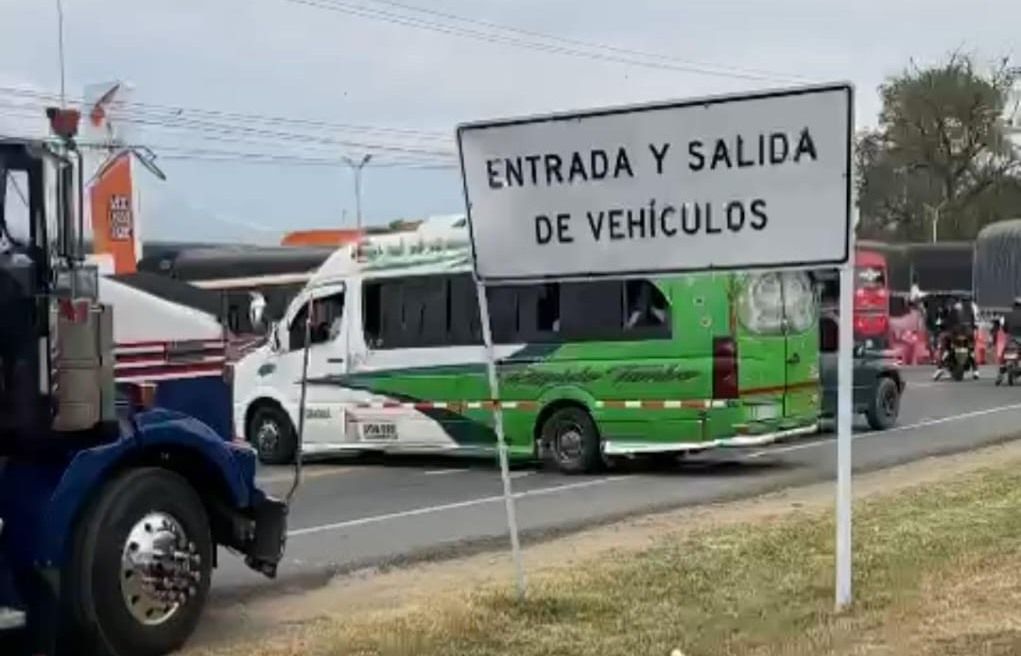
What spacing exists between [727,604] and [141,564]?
3014mm

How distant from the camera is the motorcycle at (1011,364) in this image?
1213 inches

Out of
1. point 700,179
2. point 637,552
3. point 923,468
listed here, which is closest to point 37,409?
point 700,179

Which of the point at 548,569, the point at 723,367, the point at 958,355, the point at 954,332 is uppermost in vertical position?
the point at 723,367

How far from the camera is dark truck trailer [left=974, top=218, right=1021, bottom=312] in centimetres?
4147

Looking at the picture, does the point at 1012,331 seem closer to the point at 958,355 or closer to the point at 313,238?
the point at 958,355

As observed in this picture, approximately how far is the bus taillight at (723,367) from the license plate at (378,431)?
392 centimetres

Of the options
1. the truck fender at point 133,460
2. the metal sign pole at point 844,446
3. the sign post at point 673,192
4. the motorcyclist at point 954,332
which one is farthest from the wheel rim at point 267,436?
the motorcyclist at point 954,332

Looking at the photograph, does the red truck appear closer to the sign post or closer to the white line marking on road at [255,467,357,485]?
the white line marking on road at [255,467,357,485]

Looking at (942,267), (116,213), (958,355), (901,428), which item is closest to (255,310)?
(116,213)

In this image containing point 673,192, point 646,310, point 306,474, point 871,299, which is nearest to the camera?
point 673,192

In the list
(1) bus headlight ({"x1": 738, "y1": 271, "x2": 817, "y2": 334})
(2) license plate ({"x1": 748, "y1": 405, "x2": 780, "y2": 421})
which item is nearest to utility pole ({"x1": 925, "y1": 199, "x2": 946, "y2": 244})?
(1) bus headlight ({"x1": 738, "y1": 271, "x2": 817, "y2": 334})

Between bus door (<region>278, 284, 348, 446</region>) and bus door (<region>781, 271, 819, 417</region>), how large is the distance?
16.5 ft

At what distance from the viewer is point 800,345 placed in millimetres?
17703

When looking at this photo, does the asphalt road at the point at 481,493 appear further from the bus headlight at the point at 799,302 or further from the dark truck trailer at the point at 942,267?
the dark truck trailer at the point at 942,267
